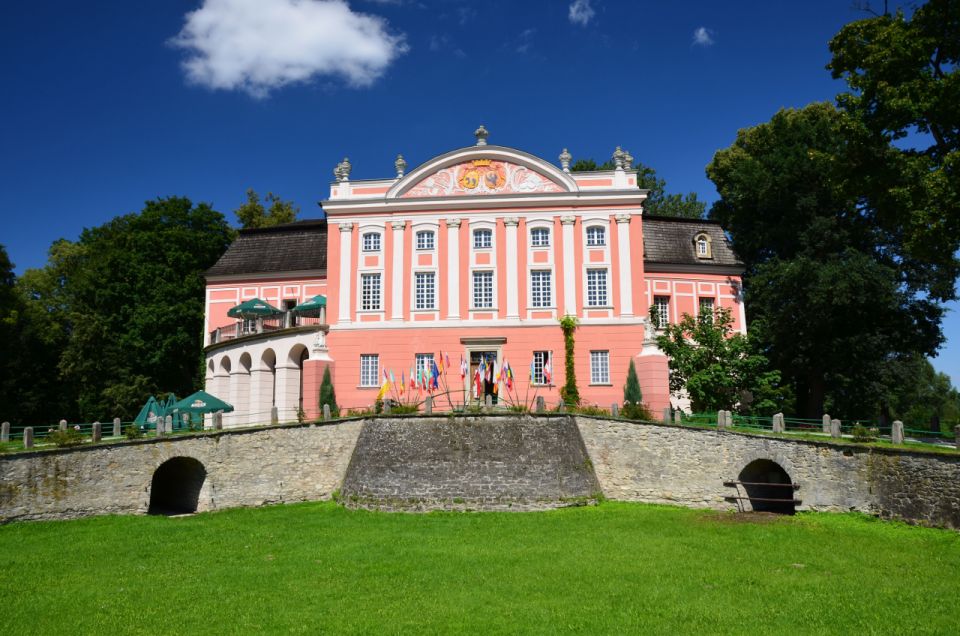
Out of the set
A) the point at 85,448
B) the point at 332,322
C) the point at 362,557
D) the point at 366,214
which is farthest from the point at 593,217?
the point at 85,448

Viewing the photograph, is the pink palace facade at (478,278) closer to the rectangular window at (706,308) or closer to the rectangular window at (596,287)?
the rectangular window at (596,287)

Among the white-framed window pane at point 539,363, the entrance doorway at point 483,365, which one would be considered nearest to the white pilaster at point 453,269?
the entrance doorway at point 483,365

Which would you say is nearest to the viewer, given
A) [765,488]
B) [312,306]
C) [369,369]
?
[765,488]

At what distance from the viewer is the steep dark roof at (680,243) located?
35.4m

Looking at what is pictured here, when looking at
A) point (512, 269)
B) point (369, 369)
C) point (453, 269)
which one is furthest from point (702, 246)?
point (369, 369)

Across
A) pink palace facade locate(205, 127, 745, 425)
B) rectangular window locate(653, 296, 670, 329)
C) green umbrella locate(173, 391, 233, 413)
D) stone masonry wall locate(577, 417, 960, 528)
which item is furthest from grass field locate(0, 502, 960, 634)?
rectangular window locate(653, 296, 670, 329)

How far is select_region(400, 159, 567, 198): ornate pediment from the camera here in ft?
105

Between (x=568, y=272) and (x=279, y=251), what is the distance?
54.1 feet

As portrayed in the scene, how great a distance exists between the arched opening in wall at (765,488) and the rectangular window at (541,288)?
35.8 ft

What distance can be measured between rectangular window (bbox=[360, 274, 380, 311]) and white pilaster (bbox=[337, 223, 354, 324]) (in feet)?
1.90

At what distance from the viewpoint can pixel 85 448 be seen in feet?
79.1

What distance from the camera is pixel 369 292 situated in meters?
32.0

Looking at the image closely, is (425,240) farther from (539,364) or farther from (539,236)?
(539,364)

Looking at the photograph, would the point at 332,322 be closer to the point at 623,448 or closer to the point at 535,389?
the point at 535,389
